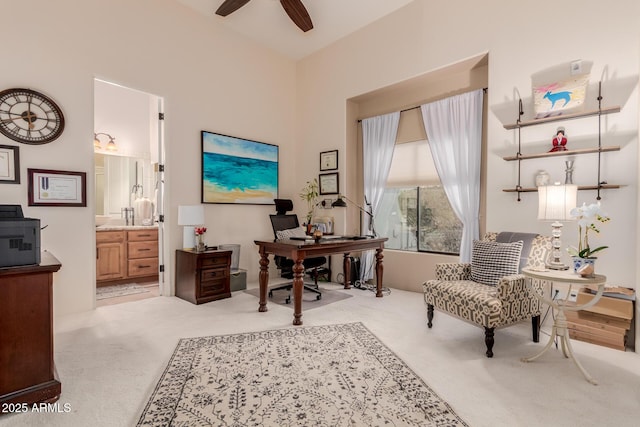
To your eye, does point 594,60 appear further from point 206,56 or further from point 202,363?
point 206,56

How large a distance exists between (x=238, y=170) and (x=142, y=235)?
5.87ft

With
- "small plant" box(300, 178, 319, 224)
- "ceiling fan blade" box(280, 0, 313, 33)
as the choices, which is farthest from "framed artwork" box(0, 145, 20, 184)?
"small plant" box(300, 178, 319, 224)

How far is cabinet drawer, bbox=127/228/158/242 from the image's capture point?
4781mm

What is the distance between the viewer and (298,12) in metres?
3.45

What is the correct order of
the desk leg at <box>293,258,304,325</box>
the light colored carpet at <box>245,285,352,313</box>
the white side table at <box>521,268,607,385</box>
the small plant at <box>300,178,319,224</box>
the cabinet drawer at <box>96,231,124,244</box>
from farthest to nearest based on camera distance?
1. the small plant at <box>300,178,319,224</box>
2. the cabinet drawer at <box>96,231,124,244</box>
3. the light colored carpet at <box>245,285,352,313</box>
4. the desk leg at <box>293,258,304,325</box>
5. the white side table at <box>521,268,607,385</box>

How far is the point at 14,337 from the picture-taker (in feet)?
5.59

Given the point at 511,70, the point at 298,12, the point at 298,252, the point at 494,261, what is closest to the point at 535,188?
the point at 494,261

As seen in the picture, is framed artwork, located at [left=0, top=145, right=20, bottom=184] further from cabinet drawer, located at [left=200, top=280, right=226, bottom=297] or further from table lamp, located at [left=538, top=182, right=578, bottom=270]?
table lamp, located at [left=538, top=182, right=578, bottom=270]

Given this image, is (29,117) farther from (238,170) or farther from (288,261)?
(288,261)

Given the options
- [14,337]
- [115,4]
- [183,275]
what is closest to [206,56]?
[115,4]

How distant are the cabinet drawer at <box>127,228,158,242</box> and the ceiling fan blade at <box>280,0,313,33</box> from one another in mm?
3653

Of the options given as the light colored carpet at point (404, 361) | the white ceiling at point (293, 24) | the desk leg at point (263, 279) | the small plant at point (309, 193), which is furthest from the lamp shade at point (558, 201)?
the small plant at point (309, 193)

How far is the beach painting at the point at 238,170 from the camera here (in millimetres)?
4520

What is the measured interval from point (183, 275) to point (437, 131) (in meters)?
3.73
